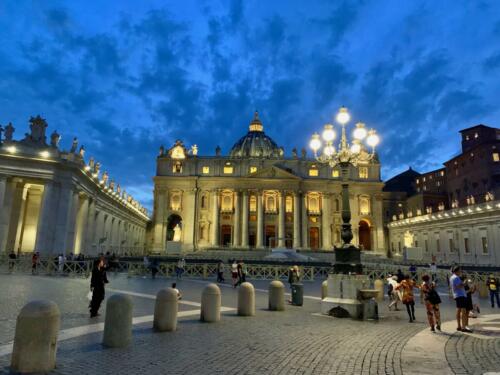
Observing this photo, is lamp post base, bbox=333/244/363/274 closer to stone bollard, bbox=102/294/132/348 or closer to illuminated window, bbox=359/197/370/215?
stone bollard, bbox=102/294/132/348

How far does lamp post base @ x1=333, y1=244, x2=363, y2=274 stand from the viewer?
12141 mm

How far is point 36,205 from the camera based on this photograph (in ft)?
112

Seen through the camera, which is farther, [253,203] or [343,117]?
[253,203]

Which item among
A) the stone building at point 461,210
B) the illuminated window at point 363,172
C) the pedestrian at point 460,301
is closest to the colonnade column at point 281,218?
the illuminated window at point 363,172

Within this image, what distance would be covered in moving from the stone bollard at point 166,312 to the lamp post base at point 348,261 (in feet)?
20.6

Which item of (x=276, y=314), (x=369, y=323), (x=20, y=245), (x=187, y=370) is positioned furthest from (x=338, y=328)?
(x=20, y=245)

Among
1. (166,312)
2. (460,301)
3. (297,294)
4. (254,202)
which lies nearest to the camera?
(166,312)

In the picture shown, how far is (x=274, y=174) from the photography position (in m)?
63.9

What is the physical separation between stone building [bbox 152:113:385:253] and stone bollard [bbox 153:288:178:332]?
53299 millimetres

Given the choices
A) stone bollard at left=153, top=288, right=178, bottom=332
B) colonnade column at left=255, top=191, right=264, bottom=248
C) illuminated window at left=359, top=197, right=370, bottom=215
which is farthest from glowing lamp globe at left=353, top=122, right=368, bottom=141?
illuminated window at left=359, top=197, right=370, bottom=215

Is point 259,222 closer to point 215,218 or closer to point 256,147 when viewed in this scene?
point 215,218

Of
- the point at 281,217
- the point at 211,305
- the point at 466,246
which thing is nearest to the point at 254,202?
the point at 281,217

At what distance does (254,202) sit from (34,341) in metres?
60.6

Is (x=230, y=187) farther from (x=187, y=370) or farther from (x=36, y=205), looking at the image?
(x=187, y=370)
